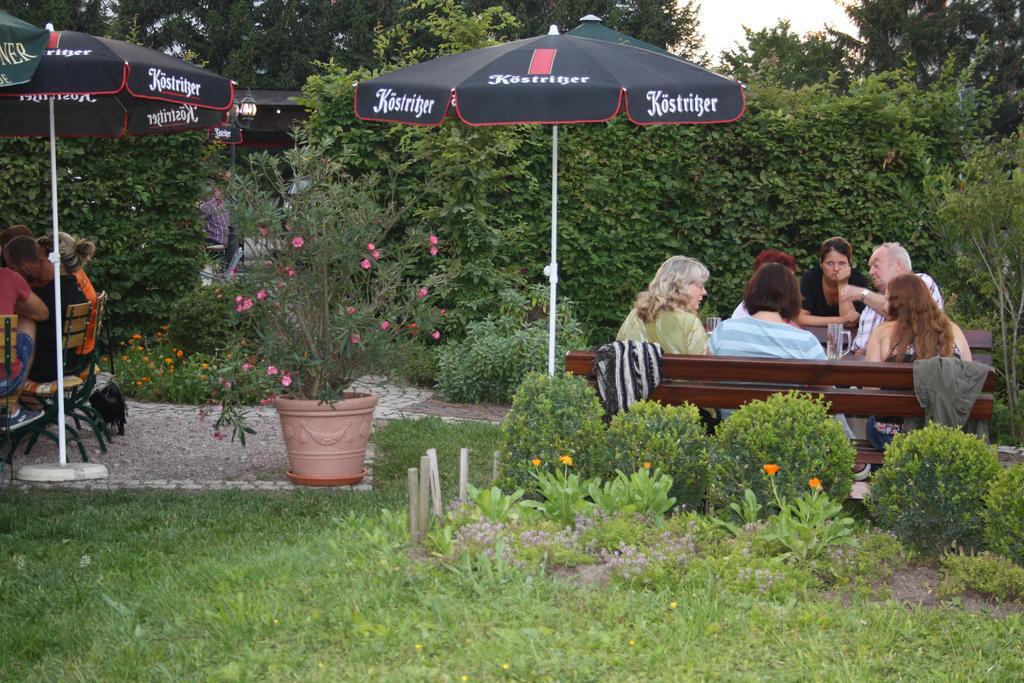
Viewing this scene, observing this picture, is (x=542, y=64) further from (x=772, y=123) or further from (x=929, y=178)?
(x=772, y=123)

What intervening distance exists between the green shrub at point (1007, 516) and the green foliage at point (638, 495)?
3.78ft

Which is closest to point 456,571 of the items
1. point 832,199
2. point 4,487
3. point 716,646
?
point 716,646

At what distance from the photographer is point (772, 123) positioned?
10461mm

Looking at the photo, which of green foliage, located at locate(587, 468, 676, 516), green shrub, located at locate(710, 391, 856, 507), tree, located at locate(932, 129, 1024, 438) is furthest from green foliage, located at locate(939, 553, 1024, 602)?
tree, located at locate(932, 129, 1024, 438)

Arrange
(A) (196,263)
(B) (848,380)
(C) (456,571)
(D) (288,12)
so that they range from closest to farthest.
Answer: (C) (456,571), (B) (848,380), (A) (196,263), (D) (288,12)

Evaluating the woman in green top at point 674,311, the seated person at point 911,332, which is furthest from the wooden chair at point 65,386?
the seated person at point 911,332

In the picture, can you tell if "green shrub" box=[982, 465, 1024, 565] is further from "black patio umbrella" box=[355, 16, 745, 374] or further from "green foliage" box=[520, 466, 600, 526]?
"black patio umbrella" box=[355, 16, 745, 374]

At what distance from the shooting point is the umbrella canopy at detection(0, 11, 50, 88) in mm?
5328

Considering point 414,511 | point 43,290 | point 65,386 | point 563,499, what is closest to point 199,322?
point 43,290

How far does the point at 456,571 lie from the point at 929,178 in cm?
601

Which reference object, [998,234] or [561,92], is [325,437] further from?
[998,234]

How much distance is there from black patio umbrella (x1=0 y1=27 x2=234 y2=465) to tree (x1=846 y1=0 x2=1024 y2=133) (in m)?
30.4

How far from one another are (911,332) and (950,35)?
32610 millimetres

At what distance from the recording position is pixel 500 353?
366 inches
